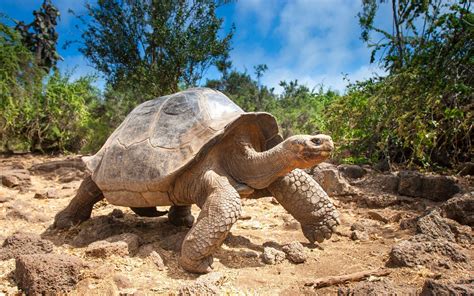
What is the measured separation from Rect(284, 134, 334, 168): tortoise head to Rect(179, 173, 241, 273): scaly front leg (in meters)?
0.60

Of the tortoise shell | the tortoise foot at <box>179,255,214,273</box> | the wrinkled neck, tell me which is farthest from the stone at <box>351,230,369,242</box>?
the tortoise foot at <box>179,255,214,273</box>

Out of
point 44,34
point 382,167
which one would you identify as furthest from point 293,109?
point 382,167

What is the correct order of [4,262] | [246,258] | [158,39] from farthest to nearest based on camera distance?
[158,39]
[246,258]
[4,262]

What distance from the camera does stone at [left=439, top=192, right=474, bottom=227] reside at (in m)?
3.49

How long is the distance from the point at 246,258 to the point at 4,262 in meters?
1.90

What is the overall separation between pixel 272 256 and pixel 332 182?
8.38ft

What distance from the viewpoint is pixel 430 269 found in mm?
2570

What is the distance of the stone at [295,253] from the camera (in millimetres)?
3029

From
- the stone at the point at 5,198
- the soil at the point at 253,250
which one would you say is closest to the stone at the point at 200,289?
the soil at the point at 253,250

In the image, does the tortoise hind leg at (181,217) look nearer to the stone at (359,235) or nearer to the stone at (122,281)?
the stone at (122,281)

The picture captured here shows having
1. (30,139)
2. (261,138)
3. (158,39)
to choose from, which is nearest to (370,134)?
(261,138)

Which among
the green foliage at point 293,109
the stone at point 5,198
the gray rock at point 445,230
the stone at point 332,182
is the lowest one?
the stone at point 5,198

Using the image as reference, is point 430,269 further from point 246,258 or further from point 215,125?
point 215,125

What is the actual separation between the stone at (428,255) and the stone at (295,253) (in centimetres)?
66
